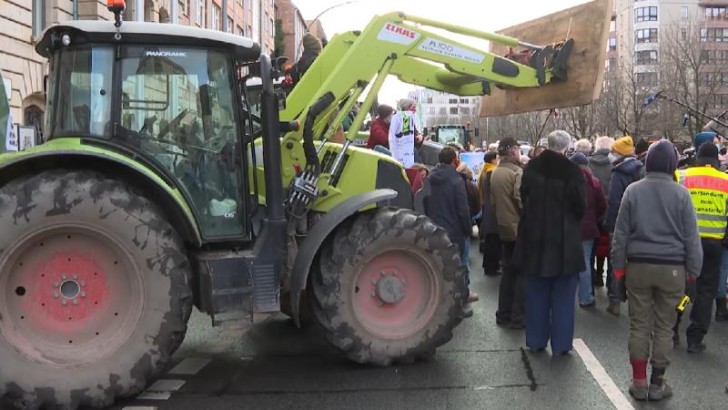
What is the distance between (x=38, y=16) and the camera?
57.4 feet

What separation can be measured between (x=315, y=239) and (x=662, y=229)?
2.55 meters

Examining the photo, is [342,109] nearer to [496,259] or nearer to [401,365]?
[401,365]

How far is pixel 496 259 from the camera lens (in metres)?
9.98

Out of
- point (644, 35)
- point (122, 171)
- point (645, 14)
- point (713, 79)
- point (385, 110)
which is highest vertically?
point (645, 14)

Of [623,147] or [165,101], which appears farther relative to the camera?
[623,147]

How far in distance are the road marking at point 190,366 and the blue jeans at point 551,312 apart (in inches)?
112

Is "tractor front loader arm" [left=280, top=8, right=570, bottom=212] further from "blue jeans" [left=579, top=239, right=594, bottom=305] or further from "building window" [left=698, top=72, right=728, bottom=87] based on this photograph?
"building window" [left=698, top=72, right=728, bottom=87]

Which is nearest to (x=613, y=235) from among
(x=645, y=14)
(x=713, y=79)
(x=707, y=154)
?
(x=707, y=154)

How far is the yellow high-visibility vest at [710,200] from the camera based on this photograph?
247 inches

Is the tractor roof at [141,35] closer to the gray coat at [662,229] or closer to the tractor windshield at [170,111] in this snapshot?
the tractor windshield at [170,111]

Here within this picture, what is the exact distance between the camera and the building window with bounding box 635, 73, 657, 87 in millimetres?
41781

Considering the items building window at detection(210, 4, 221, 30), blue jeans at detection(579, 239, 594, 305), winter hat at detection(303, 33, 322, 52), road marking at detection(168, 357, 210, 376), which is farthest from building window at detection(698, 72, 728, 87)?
road marking at detection(168, 357, 210, 376)

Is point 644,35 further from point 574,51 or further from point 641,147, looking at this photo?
point 574,51

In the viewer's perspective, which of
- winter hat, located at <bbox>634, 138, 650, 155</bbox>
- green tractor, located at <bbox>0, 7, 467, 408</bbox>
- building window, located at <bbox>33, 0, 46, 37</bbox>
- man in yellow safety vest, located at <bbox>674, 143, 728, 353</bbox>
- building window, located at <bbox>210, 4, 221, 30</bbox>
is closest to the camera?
green tractor, located at <bbox>0, 7, 467, 408</bbox>
